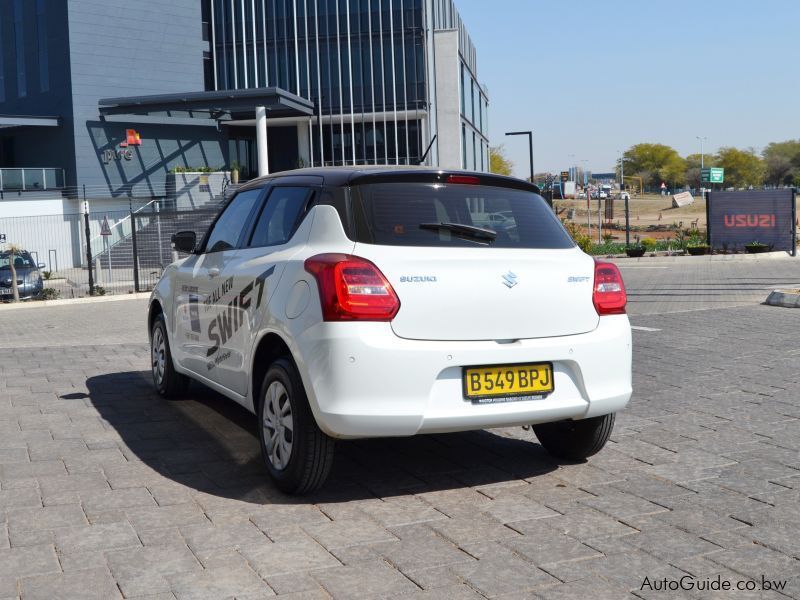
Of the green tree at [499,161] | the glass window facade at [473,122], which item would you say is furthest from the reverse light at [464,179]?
the green tree at [499,161]

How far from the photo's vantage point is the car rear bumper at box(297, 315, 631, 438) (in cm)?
463

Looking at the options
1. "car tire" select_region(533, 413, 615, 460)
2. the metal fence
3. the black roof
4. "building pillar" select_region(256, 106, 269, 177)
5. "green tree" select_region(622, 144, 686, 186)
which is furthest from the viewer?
"green tree" select_region(622, 144, 686, 186)

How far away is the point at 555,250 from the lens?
5.27m

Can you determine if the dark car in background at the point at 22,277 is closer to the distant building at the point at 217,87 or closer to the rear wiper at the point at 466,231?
the distant building at the point at 217,87

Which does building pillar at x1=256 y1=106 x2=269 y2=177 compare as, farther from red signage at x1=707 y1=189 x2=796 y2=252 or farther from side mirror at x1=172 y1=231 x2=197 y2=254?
side mirror at x1=172 y1=231 x2=197 y2=254

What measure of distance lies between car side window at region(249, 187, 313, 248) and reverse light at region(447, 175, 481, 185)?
793 mm

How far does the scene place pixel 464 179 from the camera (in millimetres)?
5293

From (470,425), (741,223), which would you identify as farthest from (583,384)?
(741,223)

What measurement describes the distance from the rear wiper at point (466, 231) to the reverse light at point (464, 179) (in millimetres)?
296

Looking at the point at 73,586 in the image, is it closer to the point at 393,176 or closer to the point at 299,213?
the point at 299,213

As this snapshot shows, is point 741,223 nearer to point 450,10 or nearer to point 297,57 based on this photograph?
point 297,57

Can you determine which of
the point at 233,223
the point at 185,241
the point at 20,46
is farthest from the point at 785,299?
the point at 20,46

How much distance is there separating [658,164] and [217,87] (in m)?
110

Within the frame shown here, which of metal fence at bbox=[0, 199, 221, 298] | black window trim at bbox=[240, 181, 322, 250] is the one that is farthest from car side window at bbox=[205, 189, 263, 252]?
metal fence at bbox=[0, 199, 221, 298]
